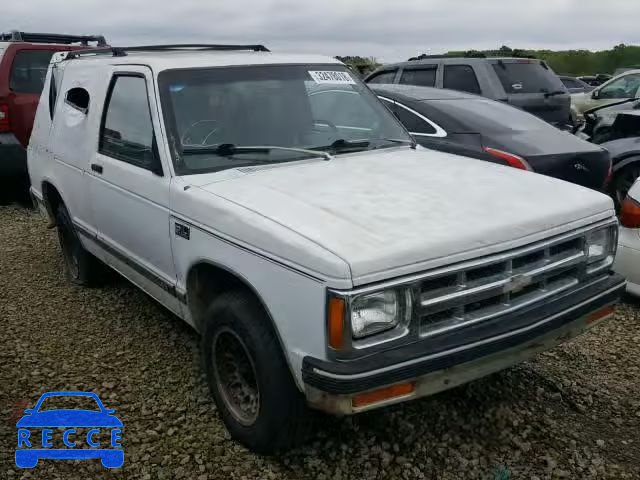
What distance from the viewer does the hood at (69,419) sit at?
3.41 m

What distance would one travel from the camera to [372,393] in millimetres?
2514

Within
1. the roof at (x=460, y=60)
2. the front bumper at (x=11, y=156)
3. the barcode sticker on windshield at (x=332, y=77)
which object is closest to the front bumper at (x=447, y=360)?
the barcode sticker on windshield at (x=332, y=77)

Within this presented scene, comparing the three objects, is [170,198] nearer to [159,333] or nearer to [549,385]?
[159,333]

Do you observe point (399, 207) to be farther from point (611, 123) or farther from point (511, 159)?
point (611, 123)

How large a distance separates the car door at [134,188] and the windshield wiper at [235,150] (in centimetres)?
18

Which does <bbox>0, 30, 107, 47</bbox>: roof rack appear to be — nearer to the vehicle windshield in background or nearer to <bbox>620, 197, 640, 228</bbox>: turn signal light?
the vehicle windshield in background

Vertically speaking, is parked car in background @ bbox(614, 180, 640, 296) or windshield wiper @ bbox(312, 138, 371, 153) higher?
windshield wiper @ bbox(312, 138, 371, 153)

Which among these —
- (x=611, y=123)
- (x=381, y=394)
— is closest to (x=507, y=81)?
(x=611, y=123)

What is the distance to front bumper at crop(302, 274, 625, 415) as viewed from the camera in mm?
2463

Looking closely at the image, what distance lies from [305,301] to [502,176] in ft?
5.23

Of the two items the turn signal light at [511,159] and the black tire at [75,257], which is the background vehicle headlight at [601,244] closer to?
the turn signal light at [511,159]

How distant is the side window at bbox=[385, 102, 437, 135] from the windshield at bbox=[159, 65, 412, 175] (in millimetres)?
2129

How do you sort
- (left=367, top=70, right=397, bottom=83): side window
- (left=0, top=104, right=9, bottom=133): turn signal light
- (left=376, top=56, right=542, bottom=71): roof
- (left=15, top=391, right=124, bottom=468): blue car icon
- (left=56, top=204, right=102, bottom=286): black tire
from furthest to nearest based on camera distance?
(left=367, top=70, right=397, bottom=83): side window, (left=376, top=56, right=542, bottom=71): roof, (left=0, top=104, right=9, bottom=133): turn signal light, (left=56, top=204, right=102, bottom=286): black tire, (left=15, top=391, right=124, bottom=468): blue car icon

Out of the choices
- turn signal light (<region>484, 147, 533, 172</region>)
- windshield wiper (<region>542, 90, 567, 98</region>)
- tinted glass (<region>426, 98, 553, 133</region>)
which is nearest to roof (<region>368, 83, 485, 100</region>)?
tinted glass (<region>426, 98, 553, 133</region>)
